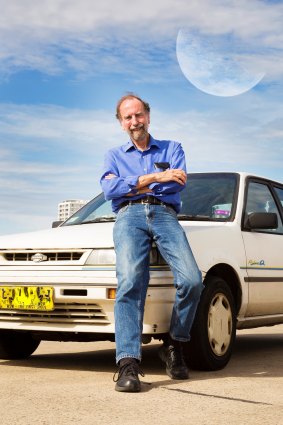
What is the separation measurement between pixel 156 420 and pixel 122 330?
1.23 metres

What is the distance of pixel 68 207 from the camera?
797 cm

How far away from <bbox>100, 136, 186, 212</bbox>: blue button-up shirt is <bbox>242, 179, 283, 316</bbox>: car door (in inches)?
48.1

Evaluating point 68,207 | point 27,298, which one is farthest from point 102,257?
point 68,207

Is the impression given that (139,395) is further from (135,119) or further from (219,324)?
(135,119)

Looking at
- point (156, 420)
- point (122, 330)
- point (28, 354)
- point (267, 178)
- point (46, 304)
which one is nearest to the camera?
point (156, 420)

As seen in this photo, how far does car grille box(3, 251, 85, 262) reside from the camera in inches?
225

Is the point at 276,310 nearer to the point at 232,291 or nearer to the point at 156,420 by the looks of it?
the point at 232,291

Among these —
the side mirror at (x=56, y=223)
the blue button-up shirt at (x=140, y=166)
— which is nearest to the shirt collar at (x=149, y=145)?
the blue button-up shirt at (x=140, y=166)

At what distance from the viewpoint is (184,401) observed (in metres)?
4.59

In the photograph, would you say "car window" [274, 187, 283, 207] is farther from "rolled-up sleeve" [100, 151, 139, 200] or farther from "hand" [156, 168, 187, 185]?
"rolled-up sleeve" [100, 151, 139, 200]

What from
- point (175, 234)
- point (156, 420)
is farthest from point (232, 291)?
point (156, 420)

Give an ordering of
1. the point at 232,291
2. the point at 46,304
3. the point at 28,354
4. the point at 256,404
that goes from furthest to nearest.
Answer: the point at 28,354 < the point at 232,291 < the point at 46,304 < the point at 256,404

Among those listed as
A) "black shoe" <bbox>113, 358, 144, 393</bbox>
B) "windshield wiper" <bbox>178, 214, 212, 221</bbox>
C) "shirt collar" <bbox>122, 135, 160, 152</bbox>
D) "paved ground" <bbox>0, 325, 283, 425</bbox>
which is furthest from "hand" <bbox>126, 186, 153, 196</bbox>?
"paved ground" <bbox>0, 325, 283, 425</bbox>

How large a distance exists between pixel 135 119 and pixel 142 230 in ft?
2.75
